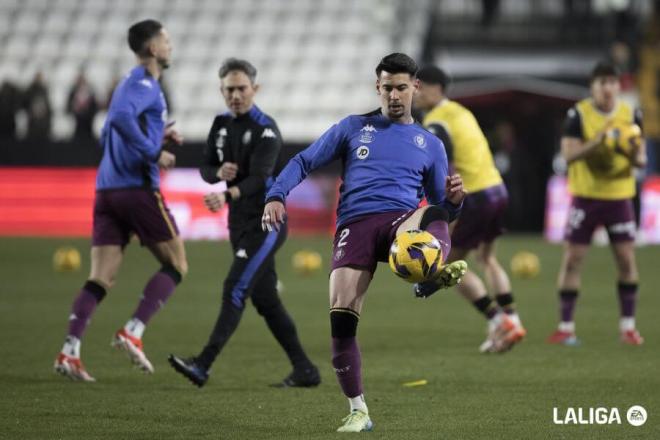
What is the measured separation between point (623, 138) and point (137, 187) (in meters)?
4.20

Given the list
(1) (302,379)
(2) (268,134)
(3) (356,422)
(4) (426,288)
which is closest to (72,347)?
(1) (302,379)

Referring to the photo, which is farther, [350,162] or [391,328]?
[391,328]

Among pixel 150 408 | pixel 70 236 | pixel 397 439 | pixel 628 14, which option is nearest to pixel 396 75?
pixel 397 439

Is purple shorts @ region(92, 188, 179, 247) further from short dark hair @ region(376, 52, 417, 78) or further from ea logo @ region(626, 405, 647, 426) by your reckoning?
ea logo @ region(626, 405, 647, 426)

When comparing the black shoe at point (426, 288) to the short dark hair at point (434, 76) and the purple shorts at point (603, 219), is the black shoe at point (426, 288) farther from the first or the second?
the purple shorts at point (603, 219)

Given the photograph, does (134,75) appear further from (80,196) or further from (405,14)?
(405,14)

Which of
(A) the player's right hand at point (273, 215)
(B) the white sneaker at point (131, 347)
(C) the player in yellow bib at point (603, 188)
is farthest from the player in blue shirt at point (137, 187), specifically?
(C) the player in yellow bib at point (603, 188)

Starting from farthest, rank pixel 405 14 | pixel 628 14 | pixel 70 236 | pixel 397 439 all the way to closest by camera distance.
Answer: pixel 405 14 → pixel 628 14 → pixel 70 236 → pixel 397 439

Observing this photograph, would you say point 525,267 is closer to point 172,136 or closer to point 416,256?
point 172,136

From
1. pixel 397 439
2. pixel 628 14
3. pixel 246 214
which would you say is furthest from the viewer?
pixel 628 14

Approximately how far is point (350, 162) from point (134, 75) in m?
2.49

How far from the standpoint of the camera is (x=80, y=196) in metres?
24.0

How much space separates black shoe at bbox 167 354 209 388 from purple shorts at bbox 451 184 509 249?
3225 millimetres

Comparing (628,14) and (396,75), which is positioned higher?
(628,14)
